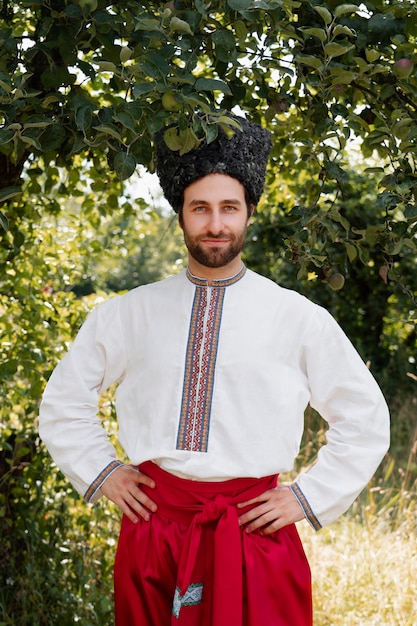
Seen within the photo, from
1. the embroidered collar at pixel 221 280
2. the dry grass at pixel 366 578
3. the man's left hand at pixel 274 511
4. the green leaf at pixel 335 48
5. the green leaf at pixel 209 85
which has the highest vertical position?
the green leaf at pixel 335 48

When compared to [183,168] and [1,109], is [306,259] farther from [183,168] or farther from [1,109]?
[1,109]

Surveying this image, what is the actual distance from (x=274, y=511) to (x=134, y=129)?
0.93 meters

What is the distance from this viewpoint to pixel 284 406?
6.12ft

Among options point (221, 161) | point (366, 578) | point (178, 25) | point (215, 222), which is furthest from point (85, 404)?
point (366, 578)

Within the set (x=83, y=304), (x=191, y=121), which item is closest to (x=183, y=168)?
(x=191, y=121)

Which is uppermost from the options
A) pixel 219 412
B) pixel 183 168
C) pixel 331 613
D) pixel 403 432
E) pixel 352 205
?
pixel 352 205

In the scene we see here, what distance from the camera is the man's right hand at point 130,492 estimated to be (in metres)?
1.92

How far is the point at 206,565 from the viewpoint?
1.88 metres

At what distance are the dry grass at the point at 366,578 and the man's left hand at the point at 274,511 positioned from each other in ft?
3.89

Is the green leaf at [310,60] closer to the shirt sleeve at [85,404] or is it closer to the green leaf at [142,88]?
the green leaf at [142,88]

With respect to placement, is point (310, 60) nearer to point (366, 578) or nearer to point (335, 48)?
point (335, 48)

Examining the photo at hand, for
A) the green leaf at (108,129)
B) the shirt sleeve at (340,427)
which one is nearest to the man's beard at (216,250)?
the shirt sleeve at (340,427)

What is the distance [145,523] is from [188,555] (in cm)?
15

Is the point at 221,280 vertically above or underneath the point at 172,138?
underneath
